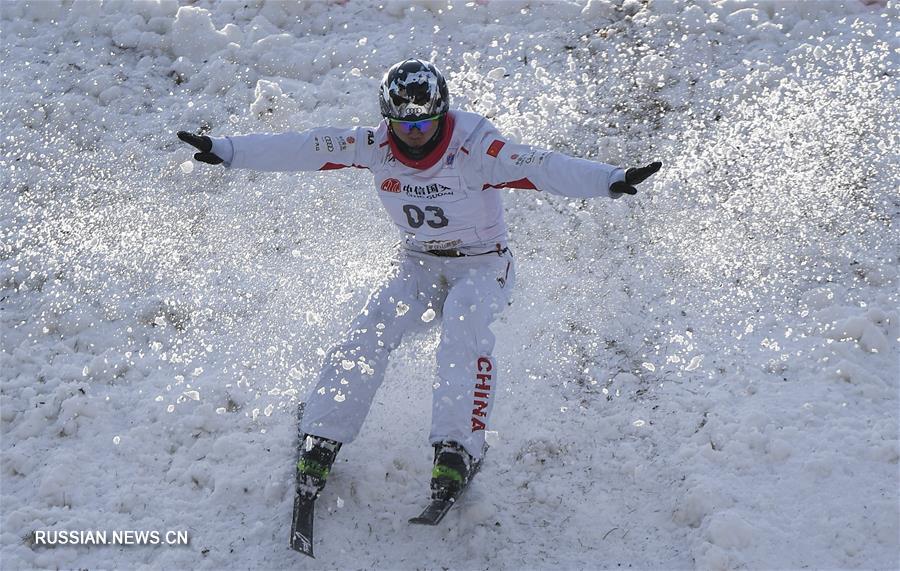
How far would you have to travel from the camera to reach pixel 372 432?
579cm

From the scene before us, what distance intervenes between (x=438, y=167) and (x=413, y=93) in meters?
0.47

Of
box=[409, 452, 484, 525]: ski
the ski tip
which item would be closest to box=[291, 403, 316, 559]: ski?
the ski tip

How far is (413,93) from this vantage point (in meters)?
5.37

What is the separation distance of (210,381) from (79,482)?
3.39ft

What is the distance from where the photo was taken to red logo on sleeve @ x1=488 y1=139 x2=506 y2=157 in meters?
5.48

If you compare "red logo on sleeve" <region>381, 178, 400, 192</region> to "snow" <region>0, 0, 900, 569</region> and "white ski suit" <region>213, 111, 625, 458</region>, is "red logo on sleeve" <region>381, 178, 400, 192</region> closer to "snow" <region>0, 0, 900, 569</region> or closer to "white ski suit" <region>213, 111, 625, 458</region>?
"white ski suit" <region>213, 111, 625, 458</region>

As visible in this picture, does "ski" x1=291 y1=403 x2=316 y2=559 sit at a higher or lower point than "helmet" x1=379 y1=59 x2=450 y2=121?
lower

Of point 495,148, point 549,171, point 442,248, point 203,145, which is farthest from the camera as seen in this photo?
point 442,248

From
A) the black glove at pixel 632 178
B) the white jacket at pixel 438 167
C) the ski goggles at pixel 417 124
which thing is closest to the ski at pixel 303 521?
the white jacket at pixel 438 167

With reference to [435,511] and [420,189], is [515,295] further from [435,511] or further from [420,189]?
[435,511]

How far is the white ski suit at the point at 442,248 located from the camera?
517 centimetres

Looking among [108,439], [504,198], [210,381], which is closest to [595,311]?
[504,198]

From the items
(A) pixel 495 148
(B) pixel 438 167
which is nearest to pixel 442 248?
(B) pixel 438 167

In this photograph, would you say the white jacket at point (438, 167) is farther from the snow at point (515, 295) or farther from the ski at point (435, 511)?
the ski at point (435, 511)
